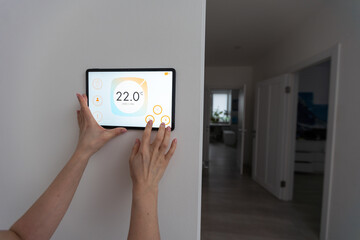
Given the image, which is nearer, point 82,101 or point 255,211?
point 82,101

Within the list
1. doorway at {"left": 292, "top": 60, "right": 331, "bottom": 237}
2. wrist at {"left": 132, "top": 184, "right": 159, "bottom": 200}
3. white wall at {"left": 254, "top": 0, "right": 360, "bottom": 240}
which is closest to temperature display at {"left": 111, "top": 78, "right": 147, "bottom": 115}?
wrist at {"left": 132, "top": 184, "right": 159, "bottom": 200}

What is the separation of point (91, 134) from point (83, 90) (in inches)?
9.0

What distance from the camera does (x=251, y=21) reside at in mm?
2256

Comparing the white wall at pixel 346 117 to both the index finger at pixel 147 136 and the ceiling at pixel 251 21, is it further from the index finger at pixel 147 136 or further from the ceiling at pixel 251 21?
the index finger at pixel 147 136

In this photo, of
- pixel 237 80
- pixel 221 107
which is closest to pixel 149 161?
pixel 237 80

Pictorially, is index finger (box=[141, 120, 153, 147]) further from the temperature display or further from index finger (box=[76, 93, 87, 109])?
index finger (box=[76, 93, 87, 109])

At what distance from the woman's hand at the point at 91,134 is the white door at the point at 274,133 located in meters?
2.79

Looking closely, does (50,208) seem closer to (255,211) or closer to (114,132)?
(114,132)

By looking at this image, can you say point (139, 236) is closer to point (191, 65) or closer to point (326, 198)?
point (191, 65)

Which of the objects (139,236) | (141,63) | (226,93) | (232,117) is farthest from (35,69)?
(226,93)

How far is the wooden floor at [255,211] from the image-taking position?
6.50 feet

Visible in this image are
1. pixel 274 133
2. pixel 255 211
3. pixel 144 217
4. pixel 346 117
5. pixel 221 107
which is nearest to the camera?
pixel 144 217

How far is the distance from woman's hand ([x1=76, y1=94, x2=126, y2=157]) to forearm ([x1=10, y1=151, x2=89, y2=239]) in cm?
5

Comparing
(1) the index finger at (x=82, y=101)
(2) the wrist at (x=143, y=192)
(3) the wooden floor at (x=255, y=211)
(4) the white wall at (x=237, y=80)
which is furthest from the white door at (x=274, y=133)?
(1) the index finger at (x=82, y=101)
